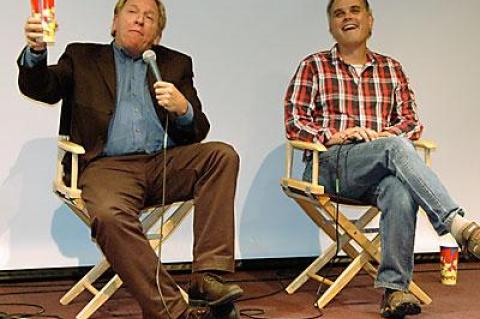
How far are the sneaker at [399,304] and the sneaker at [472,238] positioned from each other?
32cm

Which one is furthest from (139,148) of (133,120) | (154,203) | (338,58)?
(338,58)

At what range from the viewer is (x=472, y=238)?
8.86 feet

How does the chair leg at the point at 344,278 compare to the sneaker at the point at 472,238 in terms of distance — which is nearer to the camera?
the sneaker at the point at 472,238

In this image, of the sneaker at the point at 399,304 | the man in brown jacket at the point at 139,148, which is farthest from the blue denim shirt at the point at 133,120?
the sneaker at the point at 399,304

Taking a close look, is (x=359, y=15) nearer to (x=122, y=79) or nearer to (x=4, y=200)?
(x=122, y=79)

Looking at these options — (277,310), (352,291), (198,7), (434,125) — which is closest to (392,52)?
Result: (434,125)

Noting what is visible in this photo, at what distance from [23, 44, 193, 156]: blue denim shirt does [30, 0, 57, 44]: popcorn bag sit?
0.52 metres

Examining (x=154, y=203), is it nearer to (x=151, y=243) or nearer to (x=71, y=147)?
(x=151, y=243)

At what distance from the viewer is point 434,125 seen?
4.18m

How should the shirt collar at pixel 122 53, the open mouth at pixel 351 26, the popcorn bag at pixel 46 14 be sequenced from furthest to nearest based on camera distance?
the open mouth at pixel 351 26, the shirt collar at pixel 122 53, the popcorn bag at pixel 46 14

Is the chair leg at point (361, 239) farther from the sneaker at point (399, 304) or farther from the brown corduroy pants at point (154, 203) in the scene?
the brown corduroy pants at point (154, 203)

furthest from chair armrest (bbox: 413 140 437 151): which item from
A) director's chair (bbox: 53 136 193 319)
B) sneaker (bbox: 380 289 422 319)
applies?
director's chair (bbox: 53 136 193 319)

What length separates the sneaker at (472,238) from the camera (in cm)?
269

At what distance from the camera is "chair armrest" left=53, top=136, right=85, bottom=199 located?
2.85 m
